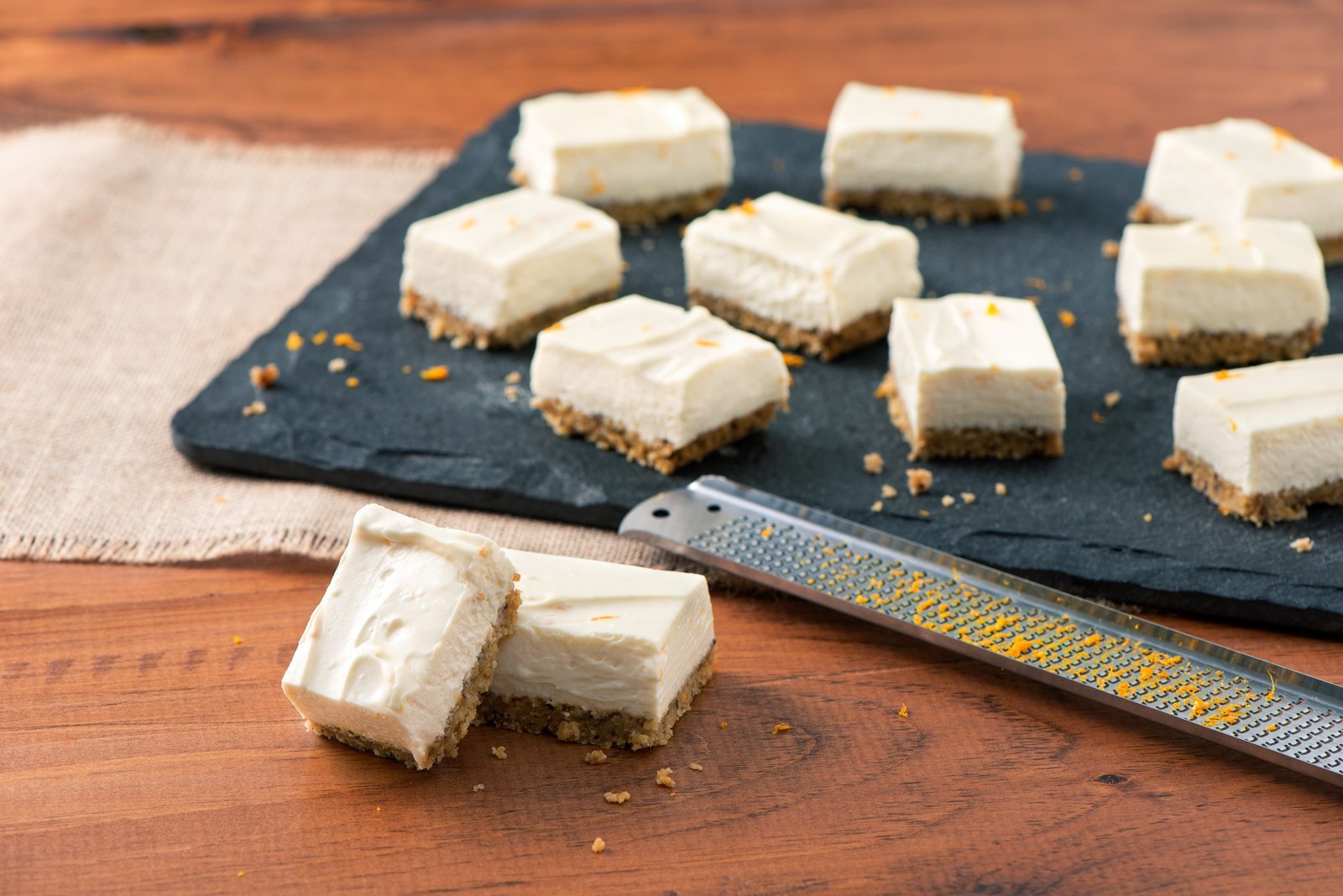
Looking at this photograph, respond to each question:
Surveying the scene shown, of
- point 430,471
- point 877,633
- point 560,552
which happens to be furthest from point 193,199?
point 877,633

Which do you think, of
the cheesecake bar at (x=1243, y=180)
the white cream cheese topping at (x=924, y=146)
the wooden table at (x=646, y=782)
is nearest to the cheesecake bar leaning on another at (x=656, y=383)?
the wooden table at (x=646, y=782)

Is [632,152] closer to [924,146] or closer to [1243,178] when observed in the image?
[924,146]

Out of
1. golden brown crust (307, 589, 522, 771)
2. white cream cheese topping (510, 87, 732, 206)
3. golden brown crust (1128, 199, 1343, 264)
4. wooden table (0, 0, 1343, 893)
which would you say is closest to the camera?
wooden table (0, 0, 1343, 893)

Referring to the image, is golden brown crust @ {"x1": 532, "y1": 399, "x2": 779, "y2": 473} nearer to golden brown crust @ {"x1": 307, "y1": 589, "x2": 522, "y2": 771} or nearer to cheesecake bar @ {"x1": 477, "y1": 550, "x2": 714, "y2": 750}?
cheesecake bar @ {"x1": 477, "y1": 550, "x2": 714, "y2": 750}

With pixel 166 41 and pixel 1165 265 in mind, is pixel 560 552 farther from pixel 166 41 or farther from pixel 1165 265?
pixel 166 41

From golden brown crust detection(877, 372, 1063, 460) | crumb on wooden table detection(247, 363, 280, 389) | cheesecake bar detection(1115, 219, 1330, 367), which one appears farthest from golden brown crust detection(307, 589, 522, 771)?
cheesecake bar detection(1115, 219, 1330, 367)
